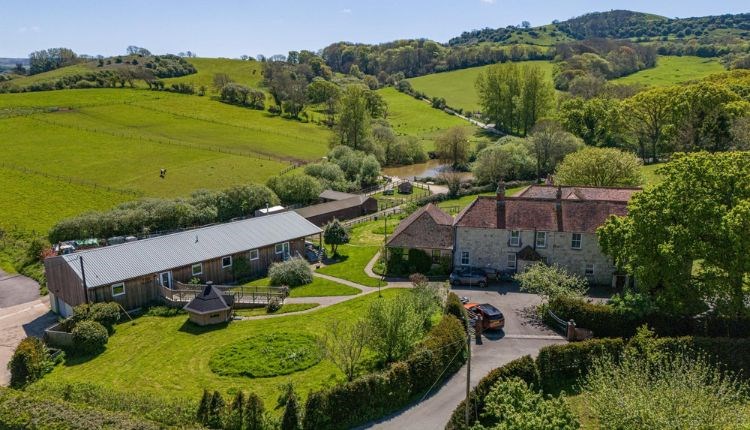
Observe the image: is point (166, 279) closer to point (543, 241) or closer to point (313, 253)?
point (313, 253)

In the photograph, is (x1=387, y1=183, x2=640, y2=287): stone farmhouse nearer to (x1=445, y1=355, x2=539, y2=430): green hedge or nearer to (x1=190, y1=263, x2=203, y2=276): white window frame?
(x1=190, y1=263, x2=203, y2=276): white window frame

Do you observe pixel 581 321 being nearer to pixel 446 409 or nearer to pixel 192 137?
pixel 446 409

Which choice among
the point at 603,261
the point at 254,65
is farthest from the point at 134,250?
the point at 254,65

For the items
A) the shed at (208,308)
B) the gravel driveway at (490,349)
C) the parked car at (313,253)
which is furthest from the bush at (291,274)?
the gravel driveway at (490,349)

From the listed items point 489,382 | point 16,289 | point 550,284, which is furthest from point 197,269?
point 489,382

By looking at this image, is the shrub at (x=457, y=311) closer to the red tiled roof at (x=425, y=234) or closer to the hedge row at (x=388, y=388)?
the hedge row at (x=388, y=388)

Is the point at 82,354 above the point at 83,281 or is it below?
below
